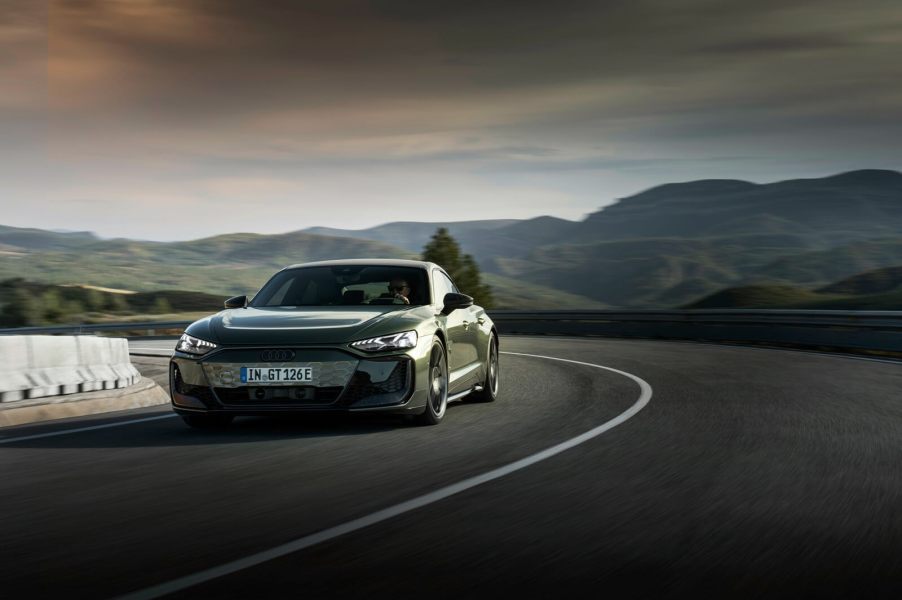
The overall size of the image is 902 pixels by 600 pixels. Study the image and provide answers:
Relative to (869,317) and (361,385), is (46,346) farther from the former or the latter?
(869,317)

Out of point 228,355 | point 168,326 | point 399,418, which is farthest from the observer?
point 168,326

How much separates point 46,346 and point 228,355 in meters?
3.27

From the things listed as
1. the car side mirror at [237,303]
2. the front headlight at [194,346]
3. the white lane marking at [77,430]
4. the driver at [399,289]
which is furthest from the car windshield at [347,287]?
the white lane marking at [77,430]

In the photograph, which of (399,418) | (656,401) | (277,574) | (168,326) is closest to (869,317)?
(656,401)

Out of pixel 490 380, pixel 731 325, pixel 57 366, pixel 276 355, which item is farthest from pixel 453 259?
pixel 276 355

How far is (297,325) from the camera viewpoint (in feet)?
28.1

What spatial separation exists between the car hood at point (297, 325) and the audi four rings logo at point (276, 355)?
0.07 metres

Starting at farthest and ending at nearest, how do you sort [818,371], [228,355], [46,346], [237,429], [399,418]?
[818,371] → [46,346] → [399,418] → [237,429] → [228,355]

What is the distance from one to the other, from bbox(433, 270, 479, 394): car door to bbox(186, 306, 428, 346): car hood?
75 cm

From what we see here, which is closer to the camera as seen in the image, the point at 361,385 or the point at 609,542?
the point at 609,542

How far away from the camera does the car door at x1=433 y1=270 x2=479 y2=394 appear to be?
9.82 m

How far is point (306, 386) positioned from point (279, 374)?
0.75 feet

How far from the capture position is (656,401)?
11.1 metres

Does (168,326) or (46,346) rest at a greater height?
(46,346)
